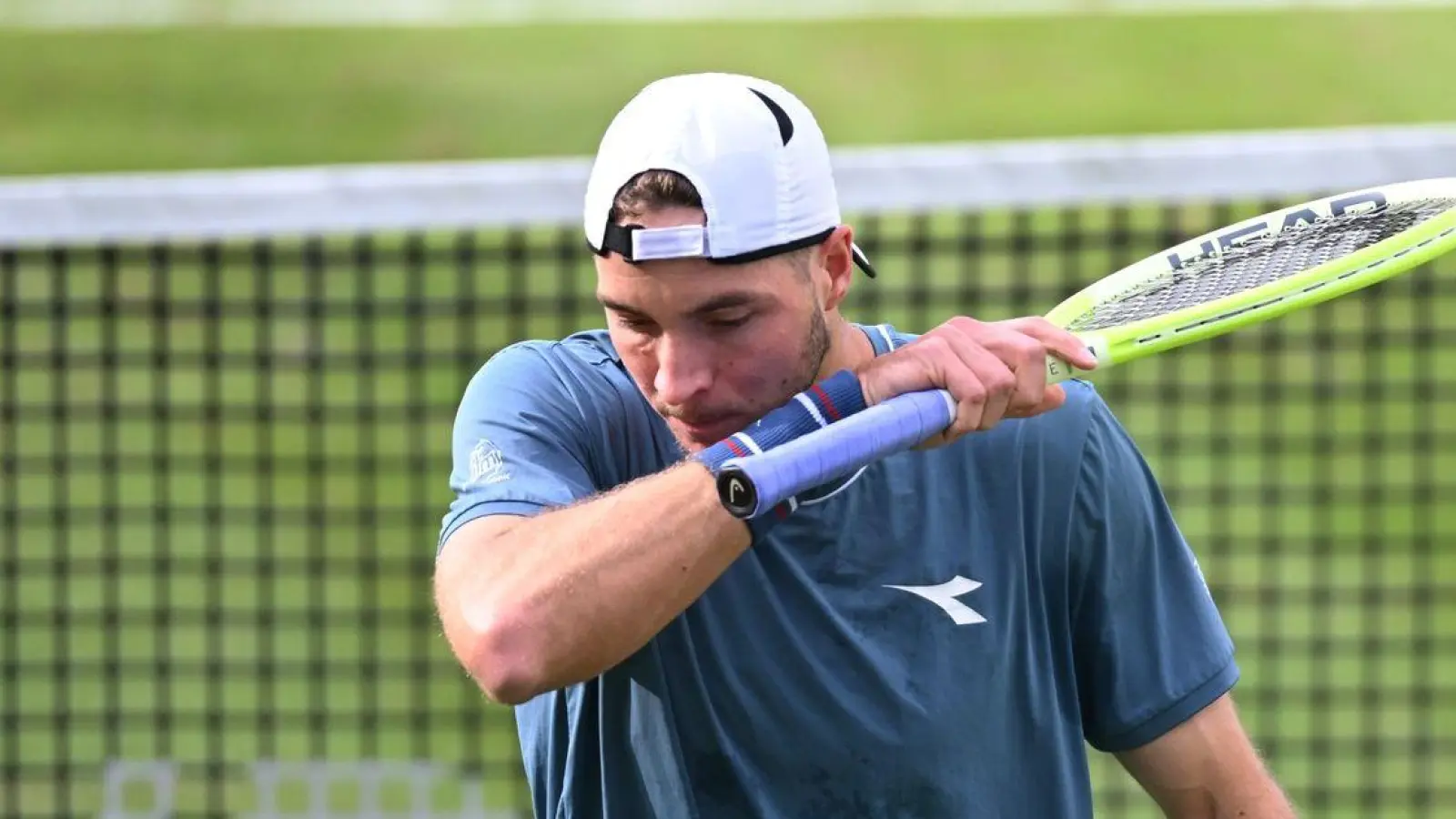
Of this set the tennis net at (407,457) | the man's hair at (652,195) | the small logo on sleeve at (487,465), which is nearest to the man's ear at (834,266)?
the man's hair at (652,195)

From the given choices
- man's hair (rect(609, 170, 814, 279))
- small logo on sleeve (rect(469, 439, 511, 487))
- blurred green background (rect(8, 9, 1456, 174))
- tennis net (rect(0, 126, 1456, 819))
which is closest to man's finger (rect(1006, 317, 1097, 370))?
man's hair (rect(609, 170, 814, 279))

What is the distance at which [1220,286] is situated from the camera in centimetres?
337

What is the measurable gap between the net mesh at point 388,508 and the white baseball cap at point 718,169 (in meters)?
5.10

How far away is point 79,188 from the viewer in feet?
22.0

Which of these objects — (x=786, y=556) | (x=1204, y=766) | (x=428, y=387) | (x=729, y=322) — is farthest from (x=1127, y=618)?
(x=428, y=387)

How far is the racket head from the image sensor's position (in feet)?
10.4

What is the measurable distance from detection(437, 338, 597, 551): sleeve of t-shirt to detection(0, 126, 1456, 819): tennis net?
12.5 feet

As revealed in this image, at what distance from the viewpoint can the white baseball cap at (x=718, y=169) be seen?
264 cm

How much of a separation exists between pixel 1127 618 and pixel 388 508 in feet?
26.5

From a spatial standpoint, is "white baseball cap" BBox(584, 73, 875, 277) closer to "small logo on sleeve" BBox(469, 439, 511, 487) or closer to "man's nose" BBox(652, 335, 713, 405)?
"man's nose" BBox(652, 335, 713, 405)

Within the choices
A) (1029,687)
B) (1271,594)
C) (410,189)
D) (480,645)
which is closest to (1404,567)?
(1271,594)

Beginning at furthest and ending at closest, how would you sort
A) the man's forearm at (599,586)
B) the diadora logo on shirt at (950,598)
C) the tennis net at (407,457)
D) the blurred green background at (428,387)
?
the blurred green background at (428,387), the tennis net at (407,457), the diadora logo on shirt at (950,598), the man's forearm at (599,586)

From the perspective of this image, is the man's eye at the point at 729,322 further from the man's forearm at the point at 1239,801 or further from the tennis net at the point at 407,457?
the tennis net at the point at 407,457

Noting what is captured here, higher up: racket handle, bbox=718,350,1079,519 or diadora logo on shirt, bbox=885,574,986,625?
racket handle, bbox=718,350,1079,519
